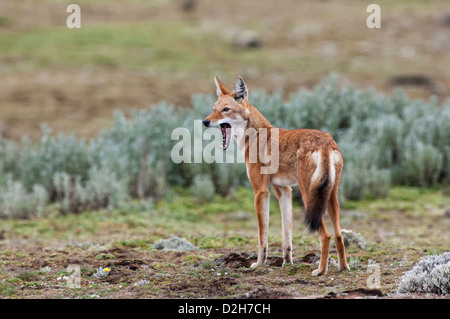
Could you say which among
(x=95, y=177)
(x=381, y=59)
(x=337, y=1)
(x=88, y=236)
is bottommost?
→ (x=88, y=236)

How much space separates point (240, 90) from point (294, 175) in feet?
3.51

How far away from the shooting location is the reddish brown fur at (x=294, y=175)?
5594 mm

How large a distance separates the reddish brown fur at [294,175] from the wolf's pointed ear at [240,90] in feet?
0.12

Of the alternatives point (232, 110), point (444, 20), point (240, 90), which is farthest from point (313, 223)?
point (444, 20)

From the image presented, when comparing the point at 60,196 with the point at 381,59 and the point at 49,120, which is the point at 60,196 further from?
the point at 381,59

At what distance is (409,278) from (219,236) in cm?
381

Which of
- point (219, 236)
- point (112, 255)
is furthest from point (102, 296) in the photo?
point (219, 236)

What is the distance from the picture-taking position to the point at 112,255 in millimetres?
7320

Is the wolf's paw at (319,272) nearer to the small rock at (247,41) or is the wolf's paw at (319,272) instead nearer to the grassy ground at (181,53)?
the grassy ground at (181,53)

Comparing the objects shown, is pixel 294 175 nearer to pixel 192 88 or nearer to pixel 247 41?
pixel 192 88

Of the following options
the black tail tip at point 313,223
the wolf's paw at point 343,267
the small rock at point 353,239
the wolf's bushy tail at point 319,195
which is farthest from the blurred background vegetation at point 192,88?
the black tail tip at point 313,223

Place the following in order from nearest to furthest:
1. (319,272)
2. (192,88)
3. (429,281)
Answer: (429,281) → (319,272) → (192,88)

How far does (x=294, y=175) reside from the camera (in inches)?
241

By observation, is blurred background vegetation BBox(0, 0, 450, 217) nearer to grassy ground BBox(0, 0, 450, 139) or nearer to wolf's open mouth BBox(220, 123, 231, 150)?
grassy ground BBox(0, 0, 450, 139)
